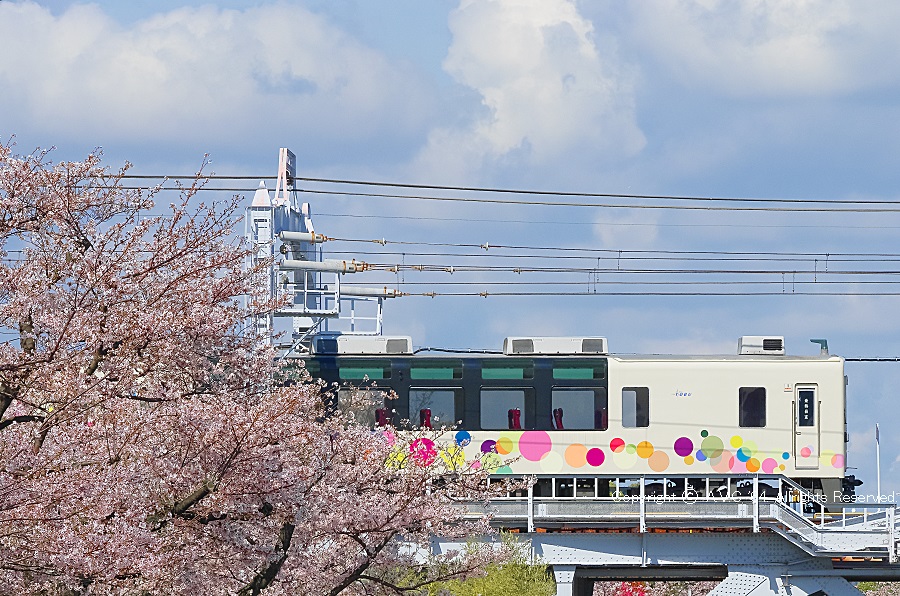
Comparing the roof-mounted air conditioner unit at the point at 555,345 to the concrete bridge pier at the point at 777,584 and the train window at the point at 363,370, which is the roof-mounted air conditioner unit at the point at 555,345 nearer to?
the train window at the point at 363,370

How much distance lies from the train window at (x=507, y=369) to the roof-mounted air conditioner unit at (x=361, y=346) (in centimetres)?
180

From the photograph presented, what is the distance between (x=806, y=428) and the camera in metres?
31.4

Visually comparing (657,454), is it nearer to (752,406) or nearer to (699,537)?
(752,406)

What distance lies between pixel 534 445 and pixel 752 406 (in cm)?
499

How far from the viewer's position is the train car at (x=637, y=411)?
31.5 meters

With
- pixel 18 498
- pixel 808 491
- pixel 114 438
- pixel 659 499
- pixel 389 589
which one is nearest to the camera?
pixel 18 498

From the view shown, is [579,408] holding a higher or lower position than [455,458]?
higher

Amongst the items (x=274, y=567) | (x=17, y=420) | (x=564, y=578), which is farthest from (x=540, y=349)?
(x=17, y=420)

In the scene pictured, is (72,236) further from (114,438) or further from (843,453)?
(843,453)

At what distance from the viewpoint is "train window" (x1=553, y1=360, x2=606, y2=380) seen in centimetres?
3180

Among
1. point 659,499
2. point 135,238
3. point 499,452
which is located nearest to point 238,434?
point 135,238

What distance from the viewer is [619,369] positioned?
3170 centimetres

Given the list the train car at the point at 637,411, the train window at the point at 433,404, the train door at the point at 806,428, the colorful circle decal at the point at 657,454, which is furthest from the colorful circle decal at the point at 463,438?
the train door at the point at 806,428

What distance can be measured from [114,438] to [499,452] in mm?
19491
